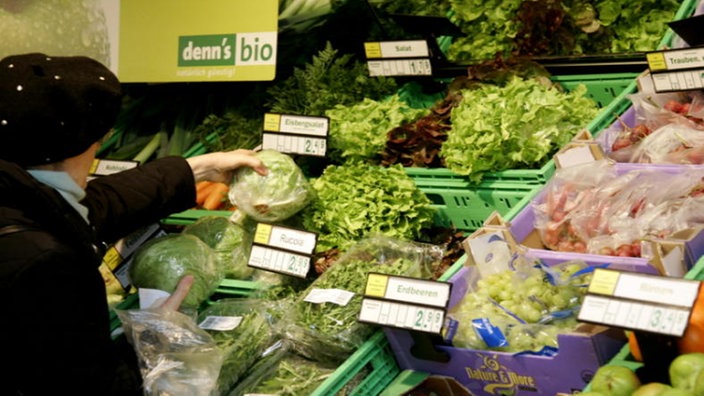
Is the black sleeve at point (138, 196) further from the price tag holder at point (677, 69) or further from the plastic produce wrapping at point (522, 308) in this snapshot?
the price tag holder at point (677, 69)

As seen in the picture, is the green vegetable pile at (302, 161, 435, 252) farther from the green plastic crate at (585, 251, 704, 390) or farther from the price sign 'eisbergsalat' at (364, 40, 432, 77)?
the green plastic crate at (585, 251, 704, 390)

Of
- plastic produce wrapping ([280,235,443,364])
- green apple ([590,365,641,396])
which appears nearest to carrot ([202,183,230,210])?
plastic produce wrapping ([280,235,443,364])

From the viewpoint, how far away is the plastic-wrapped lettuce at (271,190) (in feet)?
11.6

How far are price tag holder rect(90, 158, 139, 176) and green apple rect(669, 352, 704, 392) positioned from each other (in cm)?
261

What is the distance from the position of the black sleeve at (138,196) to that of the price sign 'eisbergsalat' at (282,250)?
38 cm

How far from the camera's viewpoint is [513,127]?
3527mm

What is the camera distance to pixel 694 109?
349cm

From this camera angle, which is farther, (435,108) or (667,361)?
(435,108)

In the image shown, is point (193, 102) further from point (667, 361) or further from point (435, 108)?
point (667, 361)

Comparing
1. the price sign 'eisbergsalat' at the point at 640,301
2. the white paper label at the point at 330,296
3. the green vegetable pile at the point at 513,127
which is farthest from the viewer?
the green vegetable pile at the point at 513,127

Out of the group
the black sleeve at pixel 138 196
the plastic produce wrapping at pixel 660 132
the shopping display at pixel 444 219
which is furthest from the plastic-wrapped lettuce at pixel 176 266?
the plastic produce wrapping at pixel 660 132

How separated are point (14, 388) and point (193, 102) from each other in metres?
2.50

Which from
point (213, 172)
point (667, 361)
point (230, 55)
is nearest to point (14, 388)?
point (213, 172)

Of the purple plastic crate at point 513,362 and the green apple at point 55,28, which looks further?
the green apple at point 55,28
